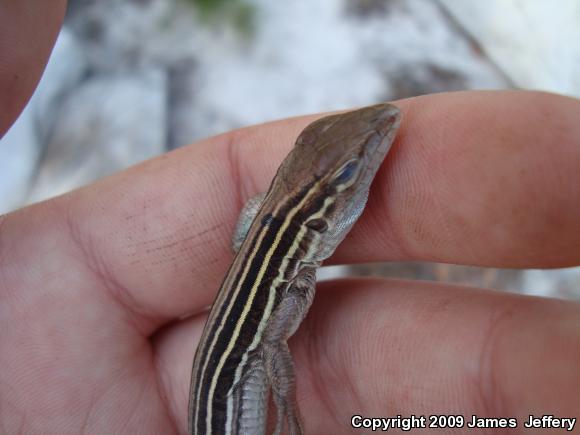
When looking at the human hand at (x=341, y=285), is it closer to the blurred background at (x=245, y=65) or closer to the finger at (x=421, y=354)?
the finger at (x=421, y=354)

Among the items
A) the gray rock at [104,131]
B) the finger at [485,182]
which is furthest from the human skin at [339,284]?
the gray rock at [104,131]

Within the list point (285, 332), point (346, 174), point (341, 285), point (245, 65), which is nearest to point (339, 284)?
point (341, 285)

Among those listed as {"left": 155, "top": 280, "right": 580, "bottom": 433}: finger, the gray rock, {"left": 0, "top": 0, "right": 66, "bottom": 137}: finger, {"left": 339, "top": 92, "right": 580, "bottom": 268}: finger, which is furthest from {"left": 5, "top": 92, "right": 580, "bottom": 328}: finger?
the gray rock

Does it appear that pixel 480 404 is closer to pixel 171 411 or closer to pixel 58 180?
pixel 171 411

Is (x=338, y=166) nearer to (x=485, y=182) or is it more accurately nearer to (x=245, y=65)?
(x=485, y=182)

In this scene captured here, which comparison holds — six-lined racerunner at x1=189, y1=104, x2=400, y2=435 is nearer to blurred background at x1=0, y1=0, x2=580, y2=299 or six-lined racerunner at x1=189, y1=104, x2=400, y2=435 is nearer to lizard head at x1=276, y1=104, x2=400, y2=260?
lizard head at x1=276, y1=104, x2=400, y2=260

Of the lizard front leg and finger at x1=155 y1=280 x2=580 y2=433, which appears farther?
the lizard front leg
